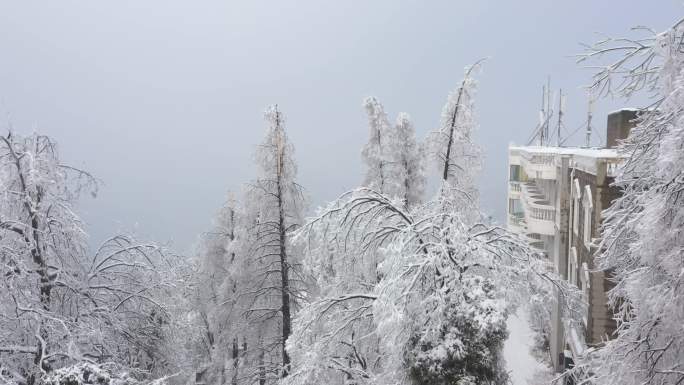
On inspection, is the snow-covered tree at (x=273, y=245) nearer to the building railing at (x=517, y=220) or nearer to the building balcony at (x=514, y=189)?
the building railing at (x=517, y=220)

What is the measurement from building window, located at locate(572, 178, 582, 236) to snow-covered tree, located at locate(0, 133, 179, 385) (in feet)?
39.1

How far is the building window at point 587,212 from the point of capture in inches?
500

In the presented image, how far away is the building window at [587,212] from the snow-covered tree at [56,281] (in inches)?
413

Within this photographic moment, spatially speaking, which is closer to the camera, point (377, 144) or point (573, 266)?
point (377, 144)

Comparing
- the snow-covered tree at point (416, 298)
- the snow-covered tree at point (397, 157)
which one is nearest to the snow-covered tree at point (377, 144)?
the snow-covered tree at point (397, 157)

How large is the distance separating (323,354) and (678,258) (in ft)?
15.1

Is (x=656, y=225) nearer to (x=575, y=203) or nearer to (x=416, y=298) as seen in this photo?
(x=416, y=298)

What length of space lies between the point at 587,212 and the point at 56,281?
41.0 feet

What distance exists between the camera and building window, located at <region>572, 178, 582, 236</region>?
14.6 m

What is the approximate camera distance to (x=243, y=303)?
14.2m

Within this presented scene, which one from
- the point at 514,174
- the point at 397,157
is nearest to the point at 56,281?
the point at 397,157

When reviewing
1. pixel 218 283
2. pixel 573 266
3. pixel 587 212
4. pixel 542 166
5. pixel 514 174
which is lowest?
pixel 218 283

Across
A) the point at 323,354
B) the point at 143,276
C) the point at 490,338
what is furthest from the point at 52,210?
the point at 490,338

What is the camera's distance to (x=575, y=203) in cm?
1522
